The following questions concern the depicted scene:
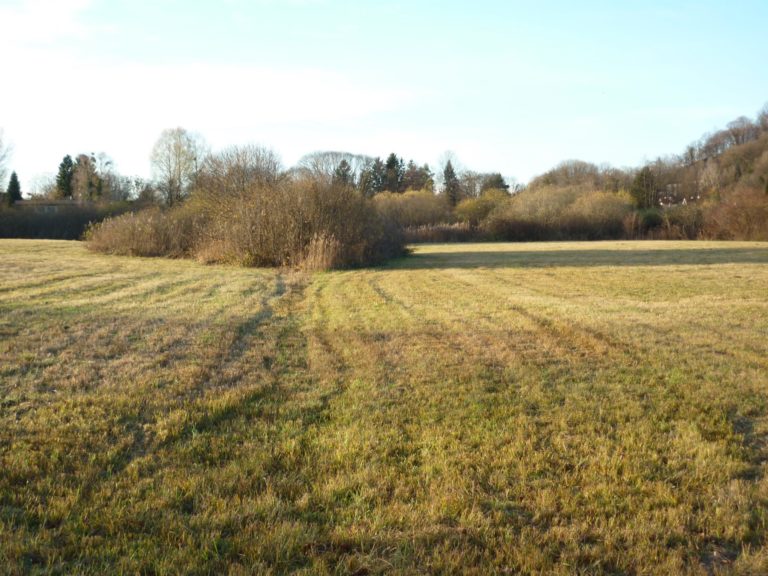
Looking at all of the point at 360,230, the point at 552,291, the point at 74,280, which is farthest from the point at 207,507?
the point at 360,230

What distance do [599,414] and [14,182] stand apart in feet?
248

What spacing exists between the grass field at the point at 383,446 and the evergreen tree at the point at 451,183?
62.2 m

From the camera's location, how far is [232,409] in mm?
4707

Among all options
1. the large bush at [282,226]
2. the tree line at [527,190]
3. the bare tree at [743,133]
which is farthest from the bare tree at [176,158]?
the bare tree at [743,133]

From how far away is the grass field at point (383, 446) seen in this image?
2748 millimetres

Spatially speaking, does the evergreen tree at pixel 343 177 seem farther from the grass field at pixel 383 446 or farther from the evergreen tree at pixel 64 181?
the evergreen tree at pixel 64 181

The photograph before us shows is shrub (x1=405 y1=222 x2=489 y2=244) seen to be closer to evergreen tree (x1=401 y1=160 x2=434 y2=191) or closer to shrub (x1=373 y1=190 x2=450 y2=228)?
shrub (x1=373 y1=190 x2=450 y2=228)

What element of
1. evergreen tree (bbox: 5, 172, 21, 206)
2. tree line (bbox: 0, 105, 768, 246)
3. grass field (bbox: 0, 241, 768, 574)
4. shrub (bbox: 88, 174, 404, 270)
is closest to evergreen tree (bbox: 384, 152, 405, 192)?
tree line (bbox: 0, 105, 768, 246)

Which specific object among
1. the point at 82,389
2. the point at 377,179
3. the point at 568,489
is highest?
the point at 377,179

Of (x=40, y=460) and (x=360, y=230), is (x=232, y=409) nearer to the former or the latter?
(x=40, y=460)

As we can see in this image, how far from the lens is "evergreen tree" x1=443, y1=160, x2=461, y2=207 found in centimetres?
6999

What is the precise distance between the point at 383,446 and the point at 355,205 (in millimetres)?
18390

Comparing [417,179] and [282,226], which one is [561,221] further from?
[282,226]

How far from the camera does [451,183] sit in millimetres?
72312
